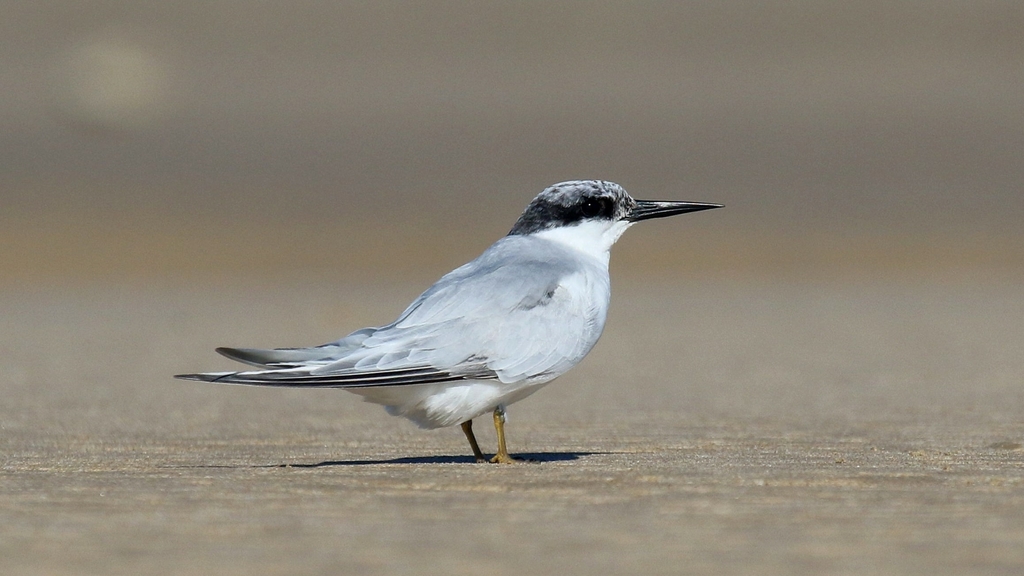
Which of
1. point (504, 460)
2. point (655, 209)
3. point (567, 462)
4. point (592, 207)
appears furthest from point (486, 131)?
point (567, 462)

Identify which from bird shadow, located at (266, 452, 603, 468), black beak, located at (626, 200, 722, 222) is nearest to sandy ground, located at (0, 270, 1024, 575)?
bird shadow, located at (266, 452, 603, 468)

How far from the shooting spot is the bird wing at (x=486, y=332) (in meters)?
4.72

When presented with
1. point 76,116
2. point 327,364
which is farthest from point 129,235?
point 327,364

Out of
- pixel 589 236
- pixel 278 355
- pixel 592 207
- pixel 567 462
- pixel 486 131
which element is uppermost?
pixel 486 131

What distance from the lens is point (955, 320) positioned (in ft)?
37.2

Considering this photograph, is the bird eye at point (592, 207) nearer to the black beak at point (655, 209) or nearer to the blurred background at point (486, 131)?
the black beak at point (655, 209)

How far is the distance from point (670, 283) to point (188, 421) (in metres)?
9.34

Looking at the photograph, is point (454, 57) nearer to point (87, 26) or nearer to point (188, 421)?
point (87, 26)

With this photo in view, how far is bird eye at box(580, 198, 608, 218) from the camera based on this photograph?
5785 mm

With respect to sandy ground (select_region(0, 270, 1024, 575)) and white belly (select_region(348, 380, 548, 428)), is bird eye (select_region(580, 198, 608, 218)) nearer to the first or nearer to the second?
sandy ground (select_region(0, 270, 1024, 575))

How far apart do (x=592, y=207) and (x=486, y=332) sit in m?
1.01

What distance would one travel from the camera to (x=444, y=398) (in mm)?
4910

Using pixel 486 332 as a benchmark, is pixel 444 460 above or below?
below

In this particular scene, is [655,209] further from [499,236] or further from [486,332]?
[499,236]
